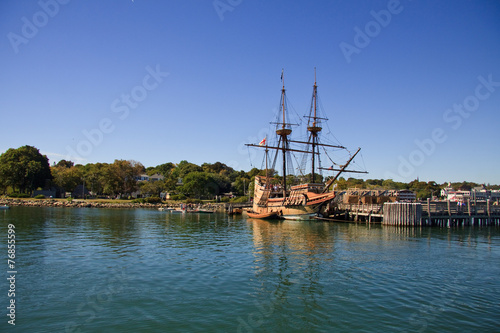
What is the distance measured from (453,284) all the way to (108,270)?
1883 cm

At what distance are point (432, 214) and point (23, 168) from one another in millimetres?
120045

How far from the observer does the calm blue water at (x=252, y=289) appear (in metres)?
11.5

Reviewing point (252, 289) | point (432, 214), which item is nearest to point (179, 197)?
point (432, 214)

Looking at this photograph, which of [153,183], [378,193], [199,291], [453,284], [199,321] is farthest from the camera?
[153,183]

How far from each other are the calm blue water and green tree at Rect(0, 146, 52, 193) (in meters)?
97.6

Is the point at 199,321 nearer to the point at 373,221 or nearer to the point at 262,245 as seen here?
the point at 262,245

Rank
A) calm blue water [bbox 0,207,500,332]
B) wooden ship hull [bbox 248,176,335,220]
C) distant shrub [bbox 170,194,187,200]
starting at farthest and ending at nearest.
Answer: distant shrub [bbox 170,194,187,200] < wooden ship hull [bbox 248,176,335,220] < calm blue water [bbox 0,207,500,332]

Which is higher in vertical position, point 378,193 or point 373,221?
point 378,193

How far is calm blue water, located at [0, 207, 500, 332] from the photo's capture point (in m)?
11.5

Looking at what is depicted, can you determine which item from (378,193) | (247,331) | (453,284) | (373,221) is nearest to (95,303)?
(247,331)

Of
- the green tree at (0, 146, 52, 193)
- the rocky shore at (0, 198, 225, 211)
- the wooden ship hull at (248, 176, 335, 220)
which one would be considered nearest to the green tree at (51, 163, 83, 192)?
the green tree at (0, 146, 52, 193)

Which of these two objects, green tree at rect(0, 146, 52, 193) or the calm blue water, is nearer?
the calm blue water

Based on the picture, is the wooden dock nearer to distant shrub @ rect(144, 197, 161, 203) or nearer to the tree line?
the tree line

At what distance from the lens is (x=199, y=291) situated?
14953 millimetres
